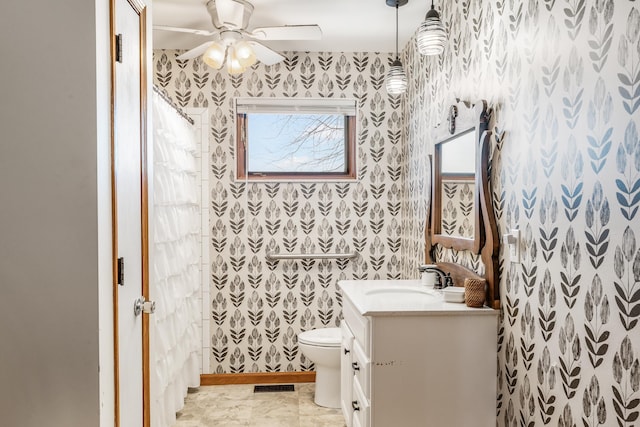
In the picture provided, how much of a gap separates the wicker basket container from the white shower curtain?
124cm

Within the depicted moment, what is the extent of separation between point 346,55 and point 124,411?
286cm

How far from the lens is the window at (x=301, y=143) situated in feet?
11.9

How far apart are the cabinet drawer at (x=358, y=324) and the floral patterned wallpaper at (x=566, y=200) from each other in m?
0.52

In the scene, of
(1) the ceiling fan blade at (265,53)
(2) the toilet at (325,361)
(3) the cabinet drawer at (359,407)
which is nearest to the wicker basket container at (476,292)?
(3) the cabinet drawer at (359,407)

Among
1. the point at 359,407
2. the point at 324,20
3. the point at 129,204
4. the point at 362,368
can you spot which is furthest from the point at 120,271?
the point at 324,20

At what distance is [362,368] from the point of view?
206cm

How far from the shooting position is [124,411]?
5.03 ft

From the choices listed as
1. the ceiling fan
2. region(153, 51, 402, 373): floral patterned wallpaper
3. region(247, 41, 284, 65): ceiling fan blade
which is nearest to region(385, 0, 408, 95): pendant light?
the ceiling fan

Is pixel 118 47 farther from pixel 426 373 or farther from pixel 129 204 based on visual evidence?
pixel 426 373

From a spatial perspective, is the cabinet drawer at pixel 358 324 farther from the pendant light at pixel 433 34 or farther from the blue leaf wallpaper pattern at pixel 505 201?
the pendant light at pixel 433 34

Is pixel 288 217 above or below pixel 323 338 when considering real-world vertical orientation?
above

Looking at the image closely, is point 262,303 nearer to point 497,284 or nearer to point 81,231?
point 497,284

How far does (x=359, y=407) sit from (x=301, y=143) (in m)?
2.11

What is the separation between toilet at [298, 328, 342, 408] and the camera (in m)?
3.02
